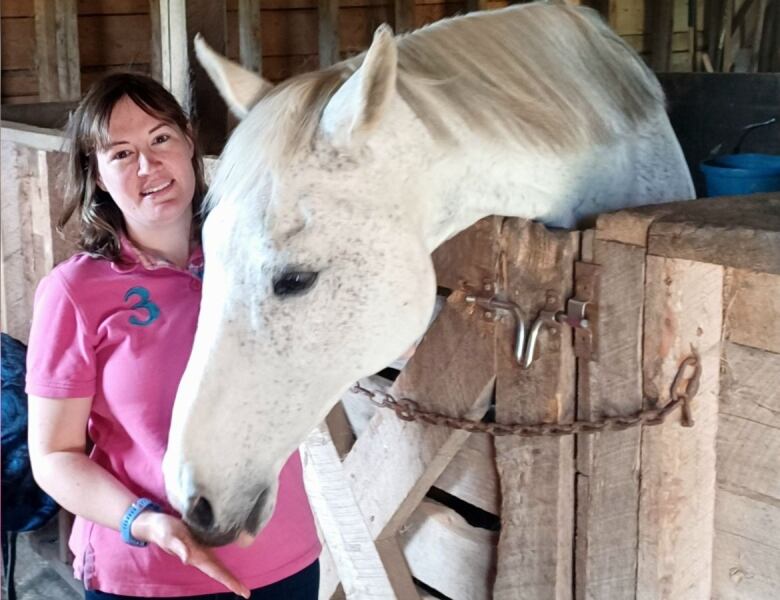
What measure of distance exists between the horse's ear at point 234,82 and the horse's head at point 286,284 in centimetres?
14

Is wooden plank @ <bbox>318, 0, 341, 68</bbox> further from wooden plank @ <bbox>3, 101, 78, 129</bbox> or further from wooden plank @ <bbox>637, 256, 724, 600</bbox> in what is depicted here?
wooden plank @ <bbox>637, 256, 724, 600</bbox>

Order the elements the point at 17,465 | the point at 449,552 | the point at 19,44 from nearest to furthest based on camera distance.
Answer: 1. the point at 449,552
2. the point at 17,465
3. the point at 19,44

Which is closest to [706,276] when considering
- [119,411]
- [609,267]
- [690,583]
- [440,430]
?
[609,267]

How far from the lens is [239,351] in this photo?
1094mm

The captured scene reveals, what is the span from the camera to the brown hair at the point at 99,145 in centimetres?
136

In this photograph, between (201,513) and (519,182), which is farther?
(519,182)

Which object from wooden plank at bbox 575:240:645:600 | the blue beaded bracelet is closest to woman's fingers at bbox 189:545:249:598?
the blue beaded bracelet

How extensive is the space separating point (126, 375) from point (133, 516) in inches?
7.5

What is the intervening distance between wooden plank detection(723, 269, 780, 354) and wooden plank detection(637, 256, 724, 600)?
1cm

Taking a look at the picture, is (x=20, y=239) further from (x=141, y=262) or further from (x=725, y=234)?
(x=725, y=234)

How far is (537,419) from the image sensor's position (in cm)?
120

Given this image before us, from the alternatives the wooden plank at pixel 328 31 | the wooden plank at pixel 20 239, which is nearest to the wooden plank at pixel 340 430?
the wooden plank at pixel 20 239

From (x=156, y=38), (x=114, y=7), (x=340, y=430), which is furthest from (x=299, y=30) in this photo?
(x=340, y=430)

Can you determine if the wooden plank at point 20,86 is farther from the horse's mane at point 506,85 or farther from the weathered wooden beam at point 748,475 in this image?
the weathered wooden beam at point 748,475
